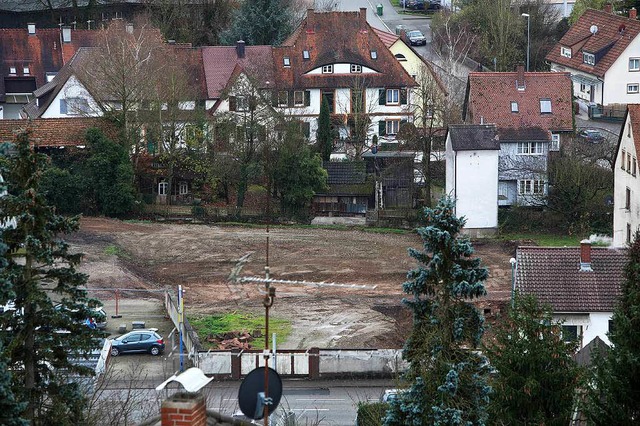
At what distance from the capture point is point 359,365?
35281 mm

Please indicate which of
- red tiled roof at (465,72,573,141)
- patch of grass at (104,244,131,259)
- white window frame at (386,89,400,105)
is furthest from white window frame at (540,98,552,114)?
patch of grass at (104,244,131,259)

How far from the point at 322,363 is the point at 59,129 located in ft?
79.2

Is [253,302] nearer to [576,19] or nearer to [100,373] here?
[100,373]

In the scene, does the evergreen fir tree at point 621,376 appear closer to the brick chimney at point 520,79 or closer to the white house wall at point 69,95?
the brick chimney at point 520,79

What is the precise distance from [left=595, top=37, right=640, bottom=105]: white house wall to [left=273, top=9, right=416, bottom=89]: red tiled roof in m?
11.1

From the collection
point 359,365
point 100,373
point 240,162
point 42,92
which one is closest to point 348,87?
point 240,162

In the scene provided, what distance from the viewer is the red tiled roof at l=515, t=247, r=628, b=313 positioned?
108ft

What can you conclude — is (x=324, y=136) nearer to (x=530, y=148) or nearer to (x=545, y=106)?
(x=530, y=148)

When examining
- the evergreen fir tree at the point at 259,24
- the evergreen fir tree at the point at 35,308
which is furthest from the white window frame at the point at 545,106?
the evergreen fir tree at the point at 35,308

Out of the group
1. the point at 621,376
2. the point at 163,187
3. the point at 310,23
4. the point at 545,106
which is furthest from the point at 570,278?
the point at 310,23

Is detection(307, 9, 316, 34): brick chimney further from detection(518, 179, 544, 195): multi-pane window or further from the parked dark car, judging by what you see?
the parked dark car

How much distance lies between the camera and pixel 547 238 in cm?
5141

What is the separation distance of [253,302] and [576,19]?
39875 mm

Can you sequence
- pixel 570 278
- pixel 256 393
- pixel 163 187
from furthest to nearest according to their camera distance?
pixel 163 187 → pixel 570 278 → pixel 256 393
